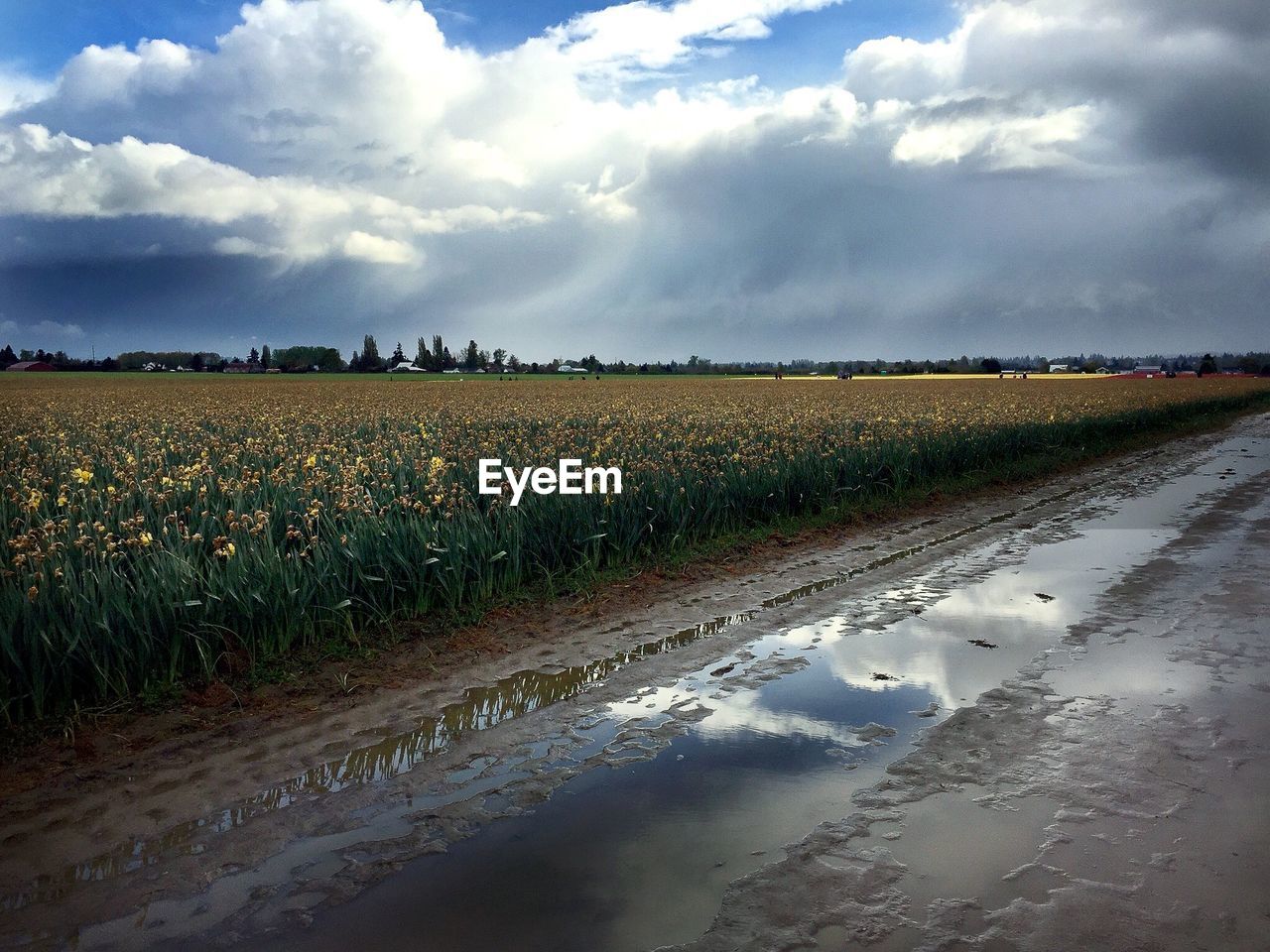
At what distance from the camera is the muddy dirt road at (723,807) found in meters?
3.83

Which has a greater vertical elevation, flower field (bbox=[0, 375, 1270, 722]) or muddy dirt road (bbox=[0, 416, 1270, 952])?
flower field (bbox=[0, 375, 1270, 722])

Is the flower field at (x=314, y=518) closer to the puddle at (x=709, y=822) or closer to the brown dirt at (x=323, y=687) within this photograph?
the brown dirt at (x=323, y=687)

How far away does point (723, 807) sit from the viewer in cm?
479

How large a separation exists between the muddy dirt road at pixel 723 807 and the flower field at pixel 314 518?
1.28 m

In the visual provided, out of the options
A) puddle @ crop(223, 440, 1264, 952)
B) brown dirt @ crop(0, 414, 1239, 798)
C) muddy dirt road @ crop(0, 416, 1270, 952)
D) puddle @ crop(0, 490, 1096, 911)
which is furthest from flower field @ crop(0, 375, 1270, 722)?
puddle @ crop(223, 440, 1264, 952)

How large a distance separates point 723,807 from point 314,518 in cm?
609

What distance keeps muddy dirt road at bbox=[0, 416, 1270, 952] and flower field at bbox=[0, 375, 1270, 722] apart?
1280mm

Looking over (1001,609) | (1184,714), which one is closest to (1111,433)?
(1001,609)

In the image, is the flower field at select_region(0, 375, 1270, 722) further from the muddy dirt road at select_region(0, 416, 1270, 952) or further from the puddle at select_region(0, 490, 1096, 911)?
the puddle at select_region(0, 490, 1096, 911)

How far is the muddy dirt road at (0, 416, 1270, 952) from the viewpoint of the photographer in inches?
151

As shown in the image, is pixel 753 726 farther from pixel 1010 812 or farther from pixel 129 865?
pixel 129 865

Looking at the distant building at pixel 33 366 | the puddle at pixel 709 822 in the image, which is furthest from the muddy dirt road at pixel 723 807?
the distant building at pixel 33 366

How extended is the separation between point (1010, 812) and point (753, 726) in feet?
5.54

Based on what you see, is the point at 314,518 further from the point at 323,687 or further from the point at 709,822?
the point at 709,822
